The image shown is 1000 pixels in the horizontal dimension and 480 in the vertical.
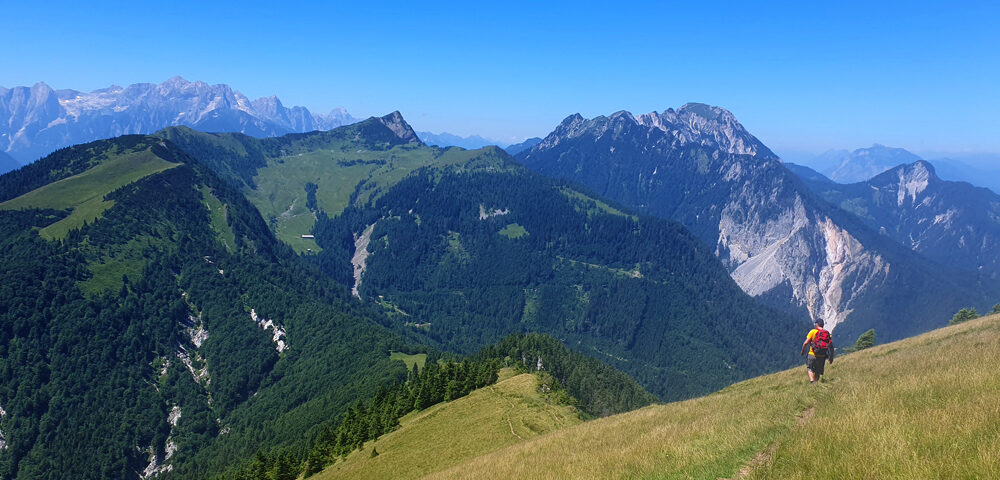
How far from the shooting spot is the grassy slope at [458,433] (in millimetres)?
47188

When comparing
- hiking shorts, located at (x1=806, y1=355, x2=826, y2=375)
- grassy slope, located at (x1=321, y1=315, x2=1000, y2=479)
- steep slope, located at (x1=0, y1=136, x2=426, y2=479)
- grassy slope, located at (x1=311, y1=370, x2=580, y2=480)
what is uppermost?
grassy slope, located at (x1=321, y1=315, x2=1000, y2=479)

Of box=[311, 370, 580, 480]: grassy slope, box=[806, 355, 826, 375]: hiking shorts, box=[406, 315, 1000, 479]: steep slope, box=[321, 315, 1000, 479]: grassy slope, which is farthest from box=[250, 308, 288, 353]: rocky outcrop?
box=[806, 355, 826, 375]: hiking shorts

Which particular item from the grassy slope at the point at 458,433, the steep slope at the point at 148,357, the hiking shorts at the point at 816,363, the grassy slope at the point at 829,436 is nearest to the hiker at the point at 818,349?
the hiking shorts at the point at 816,363

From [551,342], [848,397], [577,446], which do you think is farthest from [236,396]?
[848,397]

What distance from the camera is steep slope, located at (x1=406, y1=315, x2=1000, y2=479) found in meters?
12.3

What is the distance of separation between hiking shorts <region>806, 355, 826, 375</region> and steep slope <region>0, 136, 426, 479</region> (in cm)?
8950

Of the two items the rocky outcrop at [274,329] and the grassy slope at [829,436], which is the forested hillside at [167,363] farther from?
the grassy slope at [829,436]

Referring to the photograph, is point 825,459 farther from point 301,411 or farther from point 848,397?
point 301,411

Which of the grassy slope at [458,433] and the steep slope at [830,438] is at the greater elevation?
the steep slope at [830,438]

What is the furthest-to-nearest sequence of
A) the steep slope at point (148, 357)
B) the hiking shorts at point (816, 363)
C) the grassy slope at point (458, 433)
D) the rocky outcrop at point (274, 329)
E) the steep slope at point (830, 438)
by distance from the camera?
1. the rocky outcrop at point (274, 329)
2. the steep slope at point (148, 357)
3. the grassy slope at point (458, 433)
4. the hiking shorts at point (816, 363)
5. the steep slope at point (830, 438)

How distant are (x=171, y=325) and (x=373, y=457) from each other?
148367mm

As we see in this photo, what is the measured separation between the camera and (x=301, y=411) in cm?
12500

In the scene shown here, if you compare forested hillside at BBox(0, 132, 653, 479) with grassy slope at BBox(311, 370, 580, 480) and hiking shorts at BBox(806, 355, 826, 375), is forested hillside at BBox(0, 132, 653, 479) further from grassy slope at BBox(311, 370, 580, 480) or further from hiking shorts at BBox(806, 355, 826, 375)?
hiking shorts at BBox(806, 355, 826, 375)

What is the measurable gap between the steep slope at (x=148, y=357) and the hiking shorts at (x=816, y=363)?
294 feet
